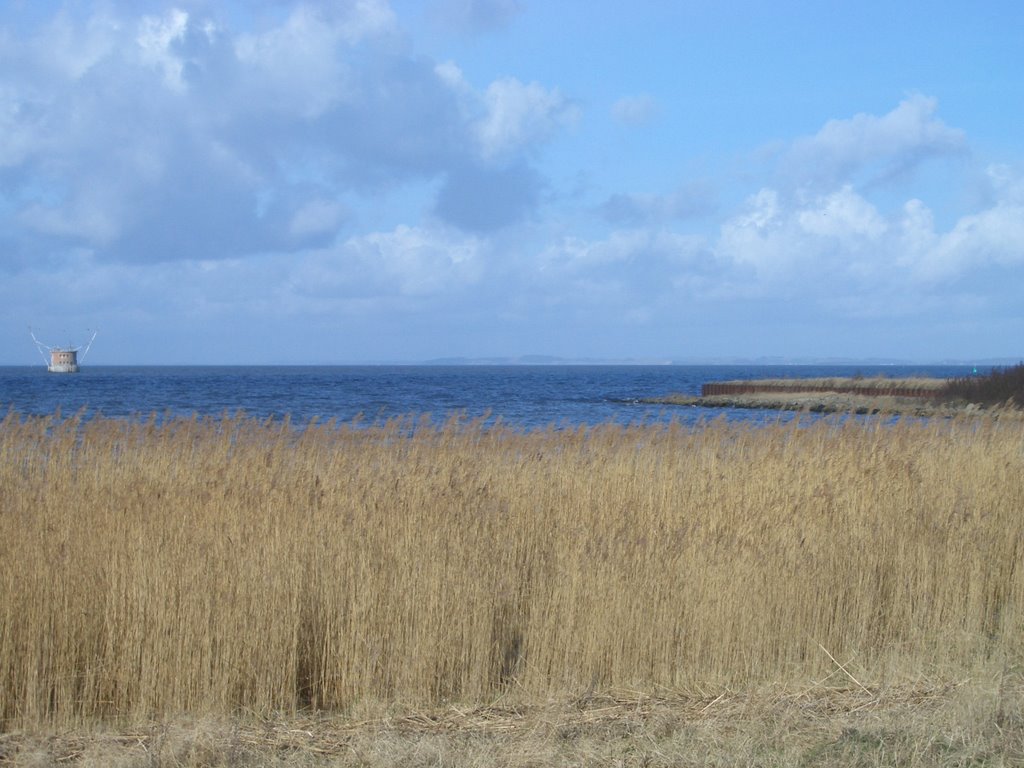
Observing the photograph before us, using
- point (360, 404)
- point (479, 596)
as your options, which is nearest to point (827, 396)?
point (360, 404)

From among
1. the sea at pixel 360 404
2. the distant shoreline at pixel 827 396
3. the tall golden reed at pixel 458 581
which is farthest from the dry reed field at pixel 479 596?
the distant shoreline at pixel 827 396

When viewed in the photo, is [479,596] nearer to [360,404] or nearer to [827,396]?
[360,404]

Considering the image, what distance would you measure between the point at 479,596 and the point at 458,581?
0.16 meters

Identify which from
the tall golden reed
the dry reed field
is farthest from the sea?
the dry reed field

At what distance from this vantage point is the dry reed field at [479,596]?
5422 mm

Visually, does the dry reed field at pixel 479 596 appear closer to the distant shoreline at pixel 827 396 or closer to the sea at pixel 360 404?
the sea at pixel 360 404

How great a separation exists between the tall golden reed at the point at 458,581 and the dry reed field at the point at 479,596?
17mm

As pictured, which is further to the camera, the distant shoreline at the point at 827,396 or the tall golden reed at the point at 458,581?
the distant shoreline at the point at 827,396

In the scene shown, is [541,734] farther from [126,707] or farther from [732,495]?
[732,495]

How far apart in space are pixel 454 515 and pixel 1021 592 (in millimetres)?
4123

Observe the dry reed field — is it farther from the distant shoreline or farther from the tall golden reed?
the distant shoreline

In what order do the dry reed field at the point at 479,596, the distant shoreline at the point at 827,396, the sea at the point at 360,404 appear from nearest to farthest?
the dry reed field at the point at 479,596 < the sea at the point at 360,404 < the distant shoreline at the point at 827,396

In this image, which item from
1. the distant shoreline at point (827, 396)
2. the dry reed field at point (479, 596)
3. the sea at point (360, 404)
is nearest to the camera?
the dry reed field at point (479, 596)

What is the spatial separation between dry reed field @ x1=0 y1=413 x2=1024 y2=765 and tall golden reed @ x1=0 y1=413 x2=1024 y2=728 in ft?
0.06
